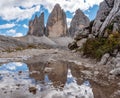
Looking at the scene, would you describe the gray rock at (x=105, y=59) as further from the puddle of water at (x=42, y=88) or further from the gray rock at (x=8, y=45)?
the gray rock at (x=8, y=45)

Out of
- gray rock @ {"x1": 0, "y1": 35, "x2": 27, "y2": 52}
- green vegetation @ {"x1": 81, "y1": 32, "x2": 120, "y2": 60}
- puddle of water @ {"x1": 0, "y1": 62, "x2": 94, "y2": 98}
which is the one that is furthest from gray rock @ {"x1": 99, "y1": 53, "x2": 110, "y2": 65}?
gray rock @ {"x1": 0, "y1": 35, "x2": 27, "y2": 52}

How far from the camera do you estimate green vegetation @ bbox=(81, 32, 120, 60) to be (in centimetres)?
2706

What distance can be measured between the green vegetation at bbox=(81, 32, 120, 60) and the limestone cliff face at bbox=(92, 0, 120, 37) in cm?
350

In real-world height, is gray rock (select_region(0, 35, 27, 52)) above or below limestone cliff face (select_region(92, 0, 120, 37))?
below

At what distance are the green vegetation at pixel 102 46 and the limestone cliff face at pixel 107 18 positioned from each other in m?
3.50

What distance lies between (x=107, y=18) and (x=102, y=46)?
491 inches

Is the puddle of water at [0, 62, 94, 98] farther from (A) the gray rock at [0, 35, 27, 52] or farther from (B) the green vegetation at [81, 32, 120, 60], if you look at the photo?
(A) the gray rock at [0, 35, 27, 52]

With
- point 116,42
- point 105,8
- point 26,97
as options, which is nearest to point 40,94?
point 26,97

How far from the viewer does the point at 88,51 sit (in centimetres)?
3497

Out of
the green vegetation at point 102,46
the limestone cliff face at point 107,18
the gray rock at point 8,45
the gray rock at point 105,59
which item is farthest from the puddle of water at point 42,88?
the gray rock at point 8,45

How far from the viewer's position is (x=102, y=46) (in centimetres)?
3041

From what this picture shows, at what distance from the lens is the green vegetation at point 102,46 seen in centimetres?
2706

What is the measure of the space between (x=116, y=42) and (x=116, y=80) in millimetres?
10966

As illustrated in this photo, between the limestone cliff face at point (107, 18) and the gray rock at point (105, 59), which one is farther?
the limestone cliff face at point (107, 18)
